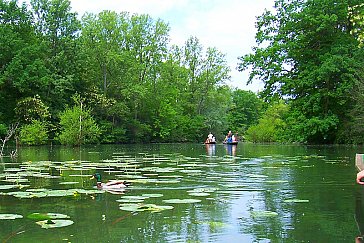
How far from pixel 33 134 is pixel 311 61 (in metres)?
20.4

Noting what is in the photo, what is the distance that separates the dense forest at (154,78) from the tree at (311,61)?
7 cm

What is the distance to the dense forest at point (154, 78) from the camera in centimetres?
2797

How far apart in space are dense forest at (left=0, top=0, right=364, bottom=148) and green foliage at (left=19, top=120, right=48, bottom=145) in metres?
0.08

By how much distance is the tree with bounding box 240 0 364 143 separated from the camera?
27.3 m

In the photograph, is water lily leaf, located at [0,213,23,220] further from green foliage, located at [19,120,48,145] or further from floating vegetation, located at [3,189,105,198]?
green foliage, located at [19,120,48,145]

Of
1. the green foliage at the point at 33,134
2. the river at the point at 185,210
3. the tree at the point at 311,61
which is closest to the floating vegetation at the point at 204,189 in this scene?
the river at the point at 185,210

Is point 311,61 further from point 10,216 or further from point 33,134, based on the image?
point 10,216

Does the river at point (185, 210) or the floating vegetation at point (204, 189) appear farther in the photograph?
the floating vegetation at point (204, 189)

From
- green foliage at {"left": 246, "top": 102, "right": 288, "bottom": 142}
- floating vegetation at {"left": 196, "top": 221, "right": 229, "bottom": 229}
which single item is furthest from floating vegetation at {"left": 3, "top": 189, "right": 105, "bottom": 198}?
green foliage at {"left": 246, "top": 102, "right": 288, "bottom": 142}

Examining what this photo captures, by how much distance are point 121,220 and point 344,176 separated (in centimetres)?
630

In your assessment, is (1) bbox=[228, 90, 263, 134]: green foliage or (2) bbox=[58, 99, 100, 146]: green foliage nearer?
(2) bbox=[58, 99, 100, 146]: green foliage

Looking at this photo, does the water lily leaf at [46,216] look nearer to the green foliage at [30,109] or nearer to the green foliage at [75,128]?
the green foliage at [75,128]

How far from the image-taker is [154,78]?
2064 inches

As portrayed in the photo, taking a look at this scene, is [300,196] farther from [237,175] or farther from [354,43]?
[354,43]
